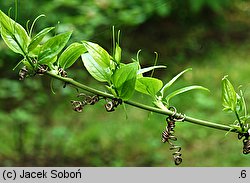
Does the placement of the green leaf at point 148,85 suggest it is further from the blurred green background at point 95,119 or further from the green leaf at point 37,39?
the blurred green background at point 95,119

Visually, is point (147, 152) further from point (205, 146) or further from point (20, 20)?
point (20, 20)

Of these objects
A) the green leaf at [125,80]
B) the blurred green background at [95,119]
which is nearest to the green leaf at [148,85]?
the green leaf at [125,80]

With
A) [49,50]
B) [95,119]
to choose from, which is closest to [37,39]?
[49,50]

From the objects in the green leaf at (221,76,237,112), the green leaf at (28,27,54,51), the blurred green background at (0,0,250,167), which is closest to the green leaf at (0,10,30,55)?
the green leaf at (28,27,54,51)

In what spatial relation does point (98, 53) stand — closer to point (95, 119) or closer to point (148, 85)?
point (148, 85)

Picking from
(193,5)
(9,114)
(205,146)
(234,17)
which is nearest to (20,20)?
(9,114)

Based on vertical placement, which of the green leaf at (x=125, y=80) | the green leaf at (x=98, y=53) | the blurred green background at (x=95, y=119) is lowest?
the green leaf at (x=125, y=80)

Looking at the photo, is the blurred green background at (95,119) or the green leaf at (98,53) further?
the blurred green background at (95,119)
